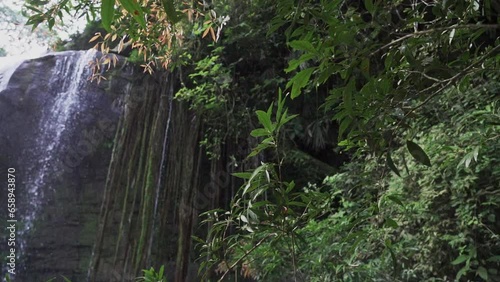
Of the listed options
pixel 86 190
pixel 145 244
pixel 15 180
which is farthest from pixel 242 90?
pixel 15 180

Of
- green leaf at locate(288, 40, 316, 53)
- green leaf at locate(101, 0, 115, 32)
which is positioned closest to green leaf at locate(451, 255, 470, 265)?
green leaf at locate(288, 40, 316, 53)

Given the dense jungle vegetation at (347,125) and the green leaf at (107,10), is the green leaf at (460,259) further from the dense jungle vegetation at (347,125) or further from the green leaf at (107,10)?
the green leaf at (107,10)

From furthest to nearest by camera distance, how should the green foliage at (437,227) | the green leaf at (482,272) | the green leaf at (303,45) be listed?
A: the green foliage at (437,227) < the green leaf at (482,272) < the green leaf at (303,45)

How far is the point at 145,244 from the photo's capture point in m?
4.29

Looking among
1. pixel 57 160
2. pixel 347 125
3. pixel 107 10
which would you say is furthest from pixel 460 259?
pixel 57 160

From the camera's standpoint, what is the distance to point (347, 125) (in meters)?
0.92

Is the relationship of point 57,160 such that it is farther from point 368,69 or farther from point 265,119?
point 368,69

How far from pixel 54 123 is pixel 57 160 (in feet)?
1.58

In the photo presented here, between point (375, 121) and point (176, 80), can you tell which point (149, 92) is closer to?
point (176, 80)

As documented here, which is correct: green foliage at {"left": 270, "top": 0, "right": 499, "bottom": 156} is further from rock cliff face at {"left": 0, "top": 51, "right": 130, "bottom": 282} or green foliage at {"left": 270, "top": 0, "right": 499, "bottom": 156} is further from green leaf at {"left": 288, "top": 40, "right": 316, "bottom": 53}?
rock cliff face at {"left": 0, "top": 51, "right": 130, "bottom": 282}

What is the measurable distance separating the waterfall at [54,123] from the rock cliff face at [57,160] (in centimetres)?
1

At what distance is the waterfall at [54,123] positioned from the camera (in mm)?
6070

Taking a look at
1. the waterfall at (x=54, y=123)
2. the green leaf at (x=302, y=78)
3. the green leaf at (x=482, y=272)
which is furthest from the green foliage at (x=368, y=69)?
the waterfall at (x=54, y=123)

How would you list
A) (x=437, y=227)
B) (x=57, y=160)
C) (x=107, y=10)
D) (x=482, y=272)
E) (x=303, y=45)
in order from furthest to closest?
1. (x=57, y=160)
2. (x=437, y=227)
3. (x=482, y=272)
4. (x=303, y=45)
5. (x=107, y=10)
